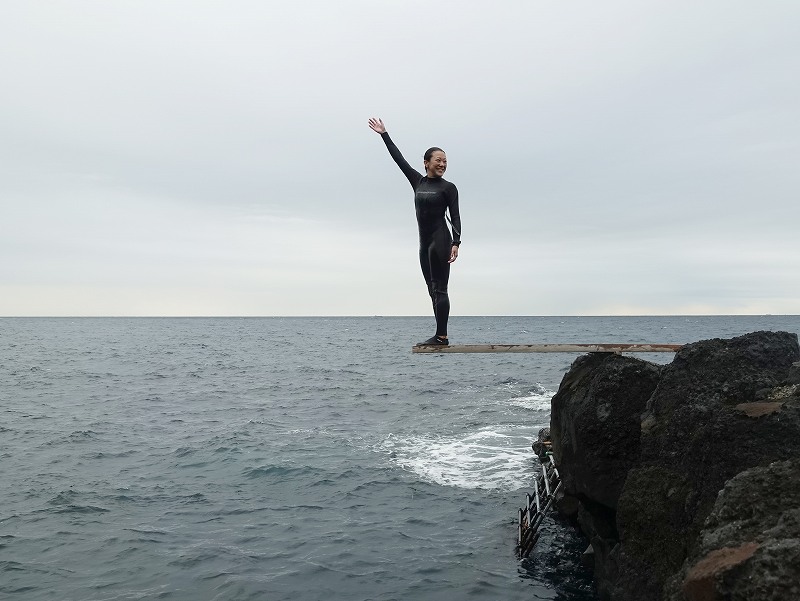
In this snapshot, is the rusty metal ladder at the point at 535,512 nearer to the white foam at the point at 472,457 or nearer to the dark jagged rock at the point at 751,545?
the white foam at the point at 472,457

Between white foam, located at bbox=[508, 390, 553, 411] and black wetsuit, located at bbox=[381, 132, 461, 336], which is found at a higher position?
black wetsuit, located at bbox=[381, 132, 461, 336]

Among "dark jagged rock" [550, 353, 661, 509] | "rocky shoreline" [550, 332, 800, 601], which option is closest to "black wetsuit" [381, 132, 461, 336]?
"dark jagged rock" [550, 353, 661, 509]

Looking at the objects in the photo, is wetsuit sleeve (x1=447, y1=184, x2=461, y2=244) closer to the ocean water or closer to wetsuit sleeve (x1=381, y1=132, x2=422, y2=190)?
wetsuit sleeve (x1=381, y1=132, x2=422, y2=190)

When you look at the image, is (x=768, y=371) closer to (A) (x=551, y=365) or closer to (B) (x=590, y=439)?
(B) (x=590, y=439)

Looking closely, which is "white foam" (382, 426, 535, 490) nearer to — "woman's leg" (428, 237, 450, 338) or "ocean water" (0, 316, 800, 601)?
"ocean water" (0, 316, 800, 601)

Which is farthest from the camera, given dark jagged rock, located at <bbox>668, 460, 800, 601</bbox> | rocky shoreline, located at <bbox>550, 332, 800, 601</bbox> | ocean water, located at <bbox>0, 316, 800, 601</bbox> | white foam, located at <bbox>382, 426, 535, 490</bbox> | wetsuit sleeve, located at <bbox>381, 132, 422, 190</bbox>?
white foam, located at <bbox>382, 426, 535, 490</bbox>

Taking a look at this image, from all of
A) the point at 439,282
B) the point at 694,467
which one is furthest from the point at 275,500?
the point at 694,467

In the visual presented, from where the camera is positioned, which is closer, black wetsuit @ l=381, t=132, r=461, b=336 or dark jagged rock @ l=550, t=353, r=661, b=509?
dark jagged rock @ l=550, t=353, r=661, b=509

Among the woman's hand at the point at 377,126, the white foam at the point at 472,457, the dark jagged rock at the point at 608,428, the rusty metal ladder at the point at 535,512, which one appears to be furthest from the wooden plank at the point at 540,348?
the white foam at the point at 472,457

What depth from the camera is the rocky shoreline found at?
478 centimetres

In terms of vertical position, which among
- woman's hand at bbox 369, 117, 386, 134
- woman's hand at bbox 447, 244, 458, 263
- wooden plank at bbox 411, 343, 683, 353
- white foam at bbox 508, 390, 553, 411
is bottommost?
white foam at bbox 508, 390, 553, 411

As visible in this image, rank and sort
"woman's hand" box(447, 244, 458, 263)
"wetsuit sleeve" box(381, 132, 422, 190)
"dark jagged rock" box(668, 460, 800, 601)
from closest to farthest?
"dark jagged rock" box(668, 460, 800, 601)
"woman's hand" box(447, 244, 458, 263)
"wetsuit sleeve" box(381, 132, 422, 190)

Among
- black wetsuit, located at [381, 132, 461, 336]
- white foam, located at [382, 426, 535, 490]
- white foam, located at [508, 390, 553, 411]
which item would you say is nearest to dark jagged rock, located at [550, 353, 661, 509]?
black wetsuit, located at [381, 132, 461, 336]

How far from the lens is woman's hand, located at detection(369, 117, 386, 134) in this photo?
10406mm
